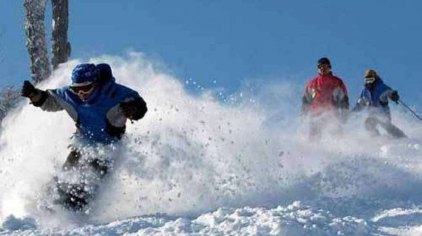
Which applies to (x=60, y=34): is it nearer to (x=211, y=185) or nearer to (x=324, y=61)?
(x=324, y=61)

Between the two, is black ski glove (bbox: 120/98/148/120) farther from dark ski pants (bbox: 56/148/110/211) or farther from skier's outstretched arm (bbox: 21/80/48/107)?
skier's outstretched arm (bbox: 21/80/48/107)

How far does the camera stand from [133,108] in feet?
23.3

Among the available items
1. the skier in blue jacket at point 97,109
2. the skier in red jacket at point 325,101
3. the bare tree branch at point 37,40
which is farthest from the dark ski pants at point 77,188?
the bare tree branch at point 37,40

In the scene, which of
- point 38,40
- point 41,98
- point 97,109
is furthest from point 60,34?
point 97,109

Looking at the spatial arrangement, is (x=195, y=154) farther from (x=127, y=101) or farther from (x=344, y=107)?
(x=344, y=107)

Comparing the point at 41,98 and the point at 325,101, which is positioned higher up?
the point at 325,101

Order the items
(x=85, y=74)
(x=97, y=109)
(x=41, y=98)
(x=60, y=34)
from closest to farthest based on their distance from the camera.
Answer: (x=85, y=74) → (x=97, y=109) → (x=41, y=98) → (x=60, y=34)

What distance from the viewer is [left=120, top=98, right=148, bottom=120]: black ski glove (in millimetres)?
7105

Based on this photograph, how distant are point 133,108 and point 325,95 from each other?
677 cm

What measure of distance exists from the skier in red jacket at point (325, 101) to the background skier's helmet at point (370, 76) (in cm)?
125

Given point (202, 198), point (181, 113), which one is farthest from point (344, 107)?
point (202, 198)

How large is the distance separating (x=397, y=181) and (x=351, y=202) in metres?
1.45

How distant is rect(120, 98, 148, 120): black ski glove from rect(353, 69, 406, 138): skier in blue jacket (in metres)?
8.23

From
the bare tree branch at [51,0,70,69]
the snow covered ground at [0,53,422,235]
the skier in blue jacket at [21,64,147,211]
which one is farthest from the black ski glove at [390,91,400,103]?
the skier in blue jacket at [21,64,147,211]
